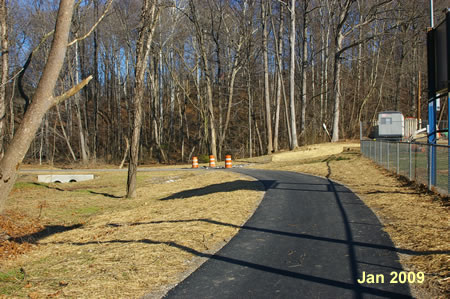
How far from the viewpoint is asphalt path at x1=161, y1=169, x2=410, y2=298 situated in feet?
16.8

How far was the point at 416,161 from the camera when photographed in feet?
41.1

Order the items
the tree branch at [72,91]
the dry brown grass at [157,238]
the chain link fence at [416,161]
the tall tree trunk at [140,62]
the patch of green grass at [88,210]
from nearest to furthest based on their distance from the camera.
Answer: the dry brown grass at [157,238] < the tree branch at [72,91] < the chain link fence at [416,161] < the patch of green grass at [88,210] < the tall tree trunk at [140,62]

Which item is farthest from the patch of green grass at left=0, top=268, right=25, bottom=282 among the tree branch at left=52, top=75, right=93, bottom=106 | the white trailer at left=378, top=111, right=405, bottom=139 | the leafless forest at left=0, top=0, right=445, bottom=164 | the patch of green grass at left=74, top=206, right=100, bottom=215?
the white trailer at left=378, top=111, right=405, bottom=139

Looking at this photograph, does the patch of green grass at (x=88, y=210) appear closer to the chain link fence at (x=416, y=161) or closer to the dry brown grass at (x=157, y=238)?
the dry brown grass at (x=157, y=238)

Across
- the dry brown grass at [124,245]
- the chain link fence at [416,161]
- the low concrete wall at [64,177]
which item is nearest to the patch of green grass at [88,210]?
the dry brown grass at [124,245]

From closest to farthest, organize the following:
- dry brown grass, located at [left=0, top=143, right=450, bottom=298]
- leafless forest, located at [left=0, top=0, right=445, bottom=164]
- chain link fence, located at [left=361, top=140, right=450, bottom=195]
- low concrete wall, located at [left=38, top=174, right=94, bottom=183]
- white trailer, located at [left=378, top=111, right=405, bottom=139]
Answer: dry brown grass, located at [left=0, top=143, right=450, bottom=298]
chain link fence, located at [left=361, top=140, right=450, bottom=195]
low concrete wall, located at [left=38, top=174, right=94, bottom=183]
white trailer, located at [left=378, top=111, right=405, bottom=139]
leafless forest, located at [left=0, top=0, right=445, bottom=164]

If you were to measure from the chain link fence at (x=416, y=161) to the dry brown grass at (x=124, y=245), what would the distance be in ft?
16.6

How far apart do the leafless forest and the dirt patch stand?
17.6 metres

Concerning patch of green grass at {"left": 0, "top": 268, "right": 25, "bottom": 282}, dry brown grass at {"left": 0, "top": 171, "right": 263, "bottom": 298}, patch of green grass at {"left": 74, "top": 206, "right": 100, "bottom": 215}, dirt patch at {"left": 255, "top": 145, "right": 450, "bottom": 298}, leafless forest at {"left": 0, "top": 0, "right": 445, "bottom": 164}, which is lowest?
patch of green grass at {"left": 74, "top": 206, "right": 100, "bottom": 215}

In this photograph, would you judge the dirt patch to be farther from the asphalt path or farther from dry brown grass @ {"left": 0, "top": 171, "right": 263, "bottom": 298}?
dry brown grass @ {"left": 0, "top": 171, "right": 263, "bottom": 298}

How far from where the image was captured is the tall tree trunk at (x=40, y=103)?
31.0 ft

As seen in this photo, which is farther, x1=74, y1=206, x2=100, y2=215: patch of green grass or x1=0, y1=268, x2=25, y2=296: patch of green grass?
x1=74, y1=206, x2=100, y2=215: patch of green grass

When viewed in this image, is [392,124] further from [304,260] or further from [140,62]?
[304,260]

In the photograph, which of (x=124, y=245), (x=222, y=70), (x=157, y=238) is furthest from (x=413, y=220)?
(x=222, y=70)
